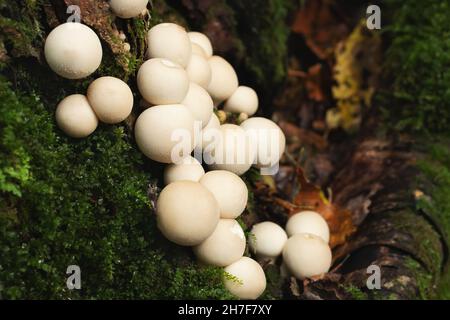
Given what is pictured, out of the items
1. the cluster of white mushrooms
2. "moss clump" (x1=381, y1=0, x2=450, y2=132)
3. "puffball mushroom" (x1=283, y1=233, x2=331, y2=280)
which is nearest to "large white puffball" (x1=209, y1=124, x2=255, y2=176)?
the cluster of white mushrooms

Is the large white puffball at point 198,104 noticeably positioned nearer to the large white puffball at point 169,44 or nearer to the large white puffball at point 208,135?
the large white puffball at point 208,135

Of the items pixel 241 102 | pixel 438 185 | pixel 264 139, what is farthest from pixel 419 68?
pixel 264 139

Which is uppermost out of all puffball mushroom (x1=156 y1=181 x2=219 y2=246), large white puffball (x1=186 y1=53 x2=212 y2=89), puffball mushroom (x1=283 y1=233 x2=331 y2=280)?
large white puffball (x1=186 y1=53 x2=212 y2=89)

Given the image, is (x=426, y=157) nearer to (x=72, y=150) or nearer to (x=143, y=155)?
(x=143, y=155)

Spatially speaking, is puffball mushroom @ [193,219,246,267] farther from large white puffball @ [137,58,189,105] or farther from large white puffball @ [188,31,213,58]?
large white puffball @ [188,31,213,58]

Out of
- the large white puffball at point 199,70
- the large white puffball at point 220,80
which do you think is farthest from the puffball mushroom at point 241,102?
the large white puffball at point 199,70
